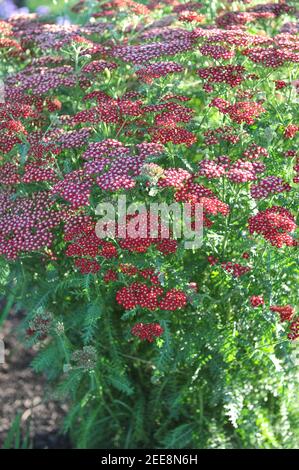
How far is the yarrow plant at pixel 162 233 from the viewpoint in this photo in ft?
8.77

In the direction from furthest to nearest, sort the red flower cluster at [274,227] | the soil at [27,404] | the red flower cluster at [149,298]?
the soil at [27,404]
the red flower cluster at [149,298]
the red flower cluster at [274,227]

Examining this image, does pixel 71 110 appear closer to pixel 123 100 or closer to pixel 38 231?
pixel 123 100

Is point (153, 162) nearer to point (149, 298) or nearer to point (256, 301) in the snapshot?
point (149, 298)

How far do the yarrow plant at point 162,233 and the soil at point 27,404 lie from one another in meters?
0.86

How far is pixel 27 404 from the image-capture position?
4730 millimetres

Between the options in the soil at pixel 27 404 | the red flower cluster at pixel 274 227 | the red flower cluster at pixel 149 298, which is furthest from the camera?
the soil at pixel 27 404

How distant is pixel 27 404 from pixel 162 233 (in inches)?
103

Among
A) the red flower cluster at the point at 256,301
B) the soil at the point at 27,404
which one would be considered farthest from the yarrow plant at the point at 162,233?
the soil at the point at 27,404

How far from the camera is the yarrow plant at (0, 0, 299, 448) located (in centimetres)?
267

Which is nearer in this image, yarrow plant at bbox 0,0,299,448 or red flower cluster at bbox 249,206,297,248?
red flower cluster at bbox 249,206,297,248

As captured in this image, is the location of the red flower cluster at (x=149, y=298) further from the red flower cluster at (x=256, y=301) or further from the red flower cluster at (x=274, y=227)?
the red flower cluster at (x=274, y=227)

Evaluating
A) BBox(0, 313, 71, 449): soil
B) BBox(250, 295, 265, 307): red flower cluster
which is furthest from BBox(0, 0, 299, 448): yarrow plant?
BBox(0, 313, 71, 449): soil

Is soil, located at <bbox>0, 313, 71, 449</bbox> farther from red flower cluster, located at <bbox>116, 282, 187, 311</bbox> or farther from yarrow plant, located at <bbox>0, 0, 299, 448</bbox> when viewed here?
red flower cluster, located at <bbox>116, 282, 187, 311</bbox>

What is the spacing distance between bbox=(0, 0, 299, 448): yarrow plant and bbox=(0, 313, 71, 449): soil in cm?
86
